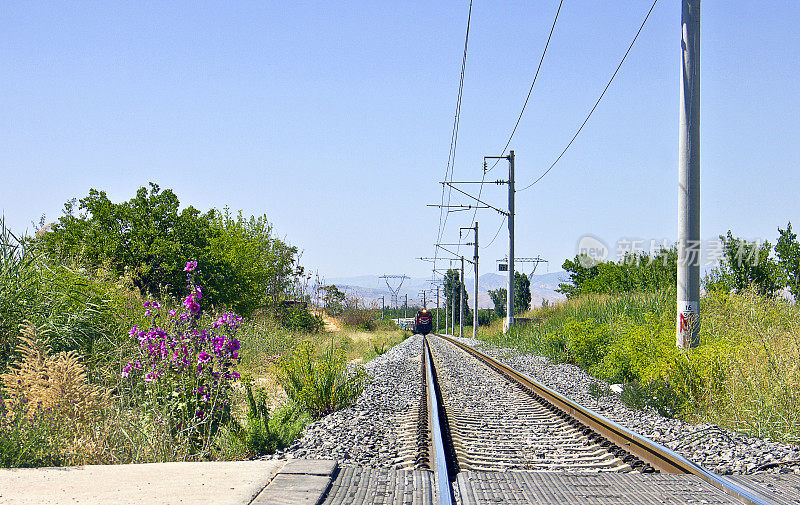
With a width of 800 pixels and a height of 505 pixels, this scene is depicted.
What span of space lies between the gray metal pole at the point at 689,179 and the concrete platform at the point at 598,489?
5.57 m

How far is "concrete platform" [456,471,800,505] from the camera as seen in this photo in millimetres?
4883

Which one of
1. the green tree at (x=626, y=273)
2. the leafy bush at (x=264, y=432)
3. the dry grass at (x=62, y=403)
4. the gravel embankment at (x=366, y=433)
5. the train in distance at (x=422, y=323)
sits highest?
the green tree at (x=626, y=273)

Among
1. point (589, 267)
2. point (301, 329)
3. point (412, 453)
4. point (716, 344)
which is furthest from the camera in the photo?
point (589, 267)

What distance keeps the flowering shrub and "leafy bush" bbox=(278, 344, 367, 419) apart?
210 cm

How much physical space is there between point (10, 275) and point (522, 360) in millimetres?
14631

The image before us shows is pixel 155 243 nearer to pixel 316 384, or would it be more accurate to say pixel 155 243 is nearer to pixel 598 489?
pixel 316 384

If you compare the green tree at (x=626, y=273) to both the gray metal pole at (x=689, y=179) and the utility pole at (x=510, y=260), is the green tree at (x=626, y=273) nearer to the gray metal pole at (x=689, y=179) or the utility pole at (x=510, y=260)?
the utility pole at (x=510, y=260)

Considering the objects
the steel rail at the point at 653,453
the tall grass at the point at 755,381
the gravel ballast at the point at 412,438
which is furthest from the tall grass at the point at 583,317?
the steel rail at the point at 653,453

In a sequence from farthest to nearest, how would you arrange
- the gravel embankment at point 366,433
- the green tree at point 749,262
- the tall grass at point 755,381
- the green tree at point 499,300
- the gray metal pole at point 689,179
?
the green tree at point 499,300
the green tree at point 749,262
the gray metal pole at point 689,179
the tall grass at point 755,381
the gravel embankment at point 366,433

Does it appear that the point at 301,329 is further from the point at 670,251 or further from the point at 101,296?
the point at 101,296

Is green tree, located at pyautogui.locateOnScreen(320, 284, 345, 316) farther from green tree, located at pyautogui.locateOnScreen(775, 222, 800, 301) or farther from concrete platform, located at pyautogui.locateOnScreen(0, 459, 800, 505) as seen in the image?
concrete platform, located at pyautogui.locateOnScreen(0, 459, 800, 505)

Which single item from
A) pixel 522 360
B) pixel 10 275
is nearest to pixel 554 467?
pixel 10 275

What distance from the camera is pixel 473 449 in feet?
22.6

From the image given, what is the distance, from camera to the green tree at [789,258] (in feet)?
104
